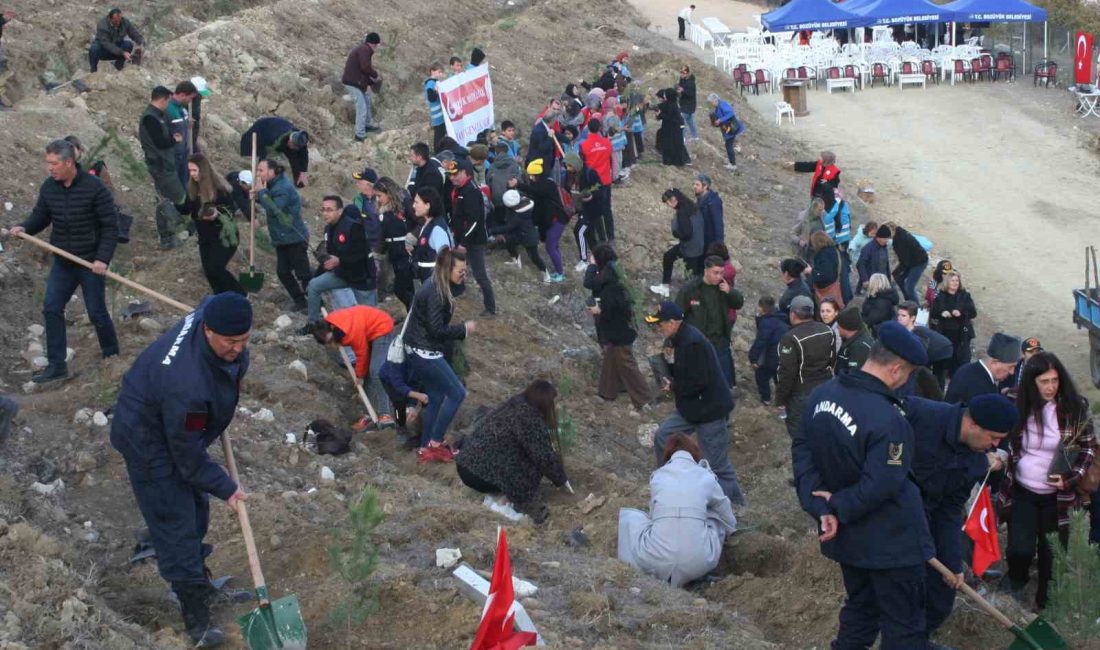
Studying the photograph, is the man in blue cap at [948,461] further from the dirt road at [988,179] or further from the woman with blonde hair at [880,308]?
the dirt road at [988,179]

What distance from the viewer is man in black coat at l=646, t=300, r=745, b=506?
8.38 metres

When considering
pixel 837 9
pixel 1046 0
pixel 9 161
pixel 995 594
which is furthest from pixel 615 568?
pixel 1046 0

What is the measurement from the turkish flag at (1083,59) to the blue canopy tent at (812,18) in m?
4.75

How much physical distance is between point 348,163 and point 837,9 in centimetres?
1802

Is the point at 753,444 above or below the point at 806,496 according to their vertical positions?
below

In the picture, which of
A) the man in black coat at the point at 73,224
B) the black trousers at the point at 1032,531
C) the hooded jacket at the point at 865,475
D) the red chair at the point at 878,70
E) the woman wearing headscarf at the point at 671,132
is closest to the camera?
the hooded jacket at the point at 865,475

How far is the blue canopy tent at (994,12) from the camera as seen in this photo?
2906 cm

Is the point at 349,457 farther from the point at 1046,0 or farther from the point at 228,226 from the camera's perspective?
the point at 1046,0

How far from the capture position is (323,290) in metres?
10.3

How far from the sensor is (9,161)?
12.7m

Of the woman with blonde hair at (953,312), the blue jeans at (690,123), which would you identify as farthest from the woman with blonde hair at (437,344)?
the blue jeans at (690,123)

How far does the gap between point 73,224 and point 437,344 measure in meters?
2.54

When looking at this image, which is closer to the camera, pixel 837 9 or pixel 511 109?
pixel 511 109

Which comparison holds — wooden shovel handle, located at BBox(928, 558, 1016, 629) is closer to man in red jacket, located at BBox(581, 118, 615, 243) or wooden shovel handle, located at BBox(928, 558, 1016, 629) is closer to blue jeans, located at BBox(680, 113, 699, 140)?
man in red jacket, located at BBox(581, 118, 615, 243)
